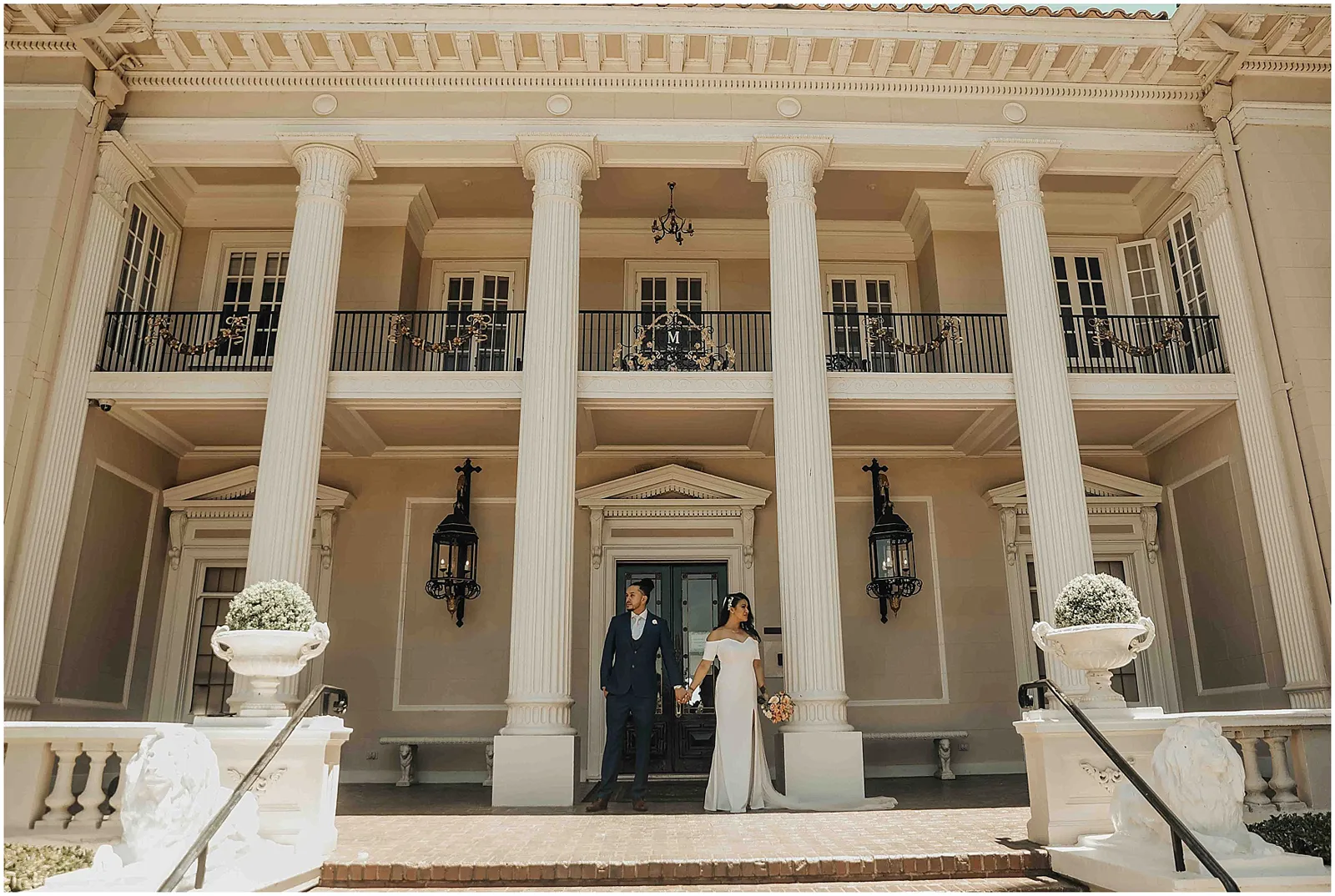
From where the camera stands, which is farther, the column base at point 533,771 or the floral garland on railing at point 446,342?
the floral garland on railing at point 446,342

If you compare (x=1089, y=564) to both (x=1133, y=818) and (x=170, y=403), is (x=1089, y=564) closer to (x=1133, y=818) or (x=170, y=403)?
(x=1133, y=818)

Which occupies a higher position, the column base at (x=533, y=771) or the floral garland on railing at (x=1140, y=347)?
the floral garland on railing at (x=1140, y=347)

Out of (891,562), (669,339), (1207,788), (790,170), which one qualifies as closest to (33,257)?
(669,339)

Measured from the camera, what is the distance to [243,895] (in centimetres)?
463

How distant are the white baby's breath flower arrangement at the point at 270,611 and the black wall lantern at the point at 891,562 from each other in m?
7.79

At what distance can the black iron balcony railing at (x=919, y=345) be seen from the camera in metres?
12.5

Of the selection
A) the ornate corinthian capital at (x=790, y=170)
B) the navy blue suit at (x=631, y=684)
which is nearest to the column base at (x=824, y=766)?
the navy blue suit at (x=631, y=684)

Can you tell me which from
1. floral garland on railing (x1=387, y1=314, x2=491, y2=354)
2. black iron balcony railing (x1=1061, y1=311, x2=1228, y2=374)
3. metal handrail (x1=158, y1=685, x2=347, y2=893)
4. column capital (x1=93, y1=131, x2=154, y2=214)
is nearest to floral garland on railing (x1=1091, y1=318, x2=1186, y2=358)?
black iron balcony railing (x1=1061, y1=311, x2=1228, y2=374)

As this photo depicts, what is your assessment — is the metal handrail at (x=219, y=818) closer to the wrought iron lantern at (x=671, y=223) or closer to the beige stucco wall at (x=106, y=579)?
the beige stucco wall at (x=106, y=579)

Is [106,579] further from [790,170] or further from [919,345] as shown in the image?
[919,345]

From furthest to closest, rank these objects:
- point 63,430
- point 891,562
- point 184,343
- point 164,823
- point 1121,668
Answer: point 1121,668, point 891,562, point 184,343, point 63,430, point 164,823

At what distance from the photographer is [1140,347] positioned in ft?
39.6

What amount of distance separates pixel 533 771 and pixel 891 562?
225 inches

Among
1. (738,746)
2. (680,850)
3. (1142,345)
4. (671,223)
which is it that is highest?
(671,223)
